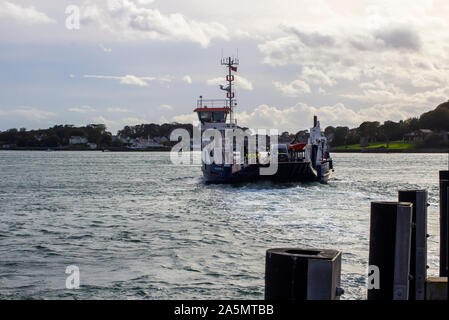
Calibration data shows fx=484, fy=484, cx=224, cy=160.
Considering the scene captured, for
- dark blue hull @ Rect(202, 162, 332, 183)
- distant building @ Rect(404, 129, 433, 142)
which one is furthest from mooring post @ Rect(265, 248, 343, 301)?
dark blue hull @ Rect(202, 162, 332, 183)

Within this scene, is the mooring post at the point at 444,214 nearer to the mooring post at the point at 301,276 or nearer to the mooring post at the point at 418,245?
the mooring post at the point at 418,245

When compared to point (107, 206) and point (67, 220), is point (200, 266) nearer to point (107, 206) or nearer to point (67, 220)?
point (67, 220)

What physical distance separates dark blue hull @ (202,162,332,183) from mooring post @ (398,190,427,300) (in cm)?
2783

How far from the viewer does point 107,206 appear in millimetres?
25641

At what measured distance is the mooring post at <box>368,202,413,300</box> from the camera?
5.64 meters

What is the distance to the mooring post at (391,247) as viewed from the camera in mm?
5645

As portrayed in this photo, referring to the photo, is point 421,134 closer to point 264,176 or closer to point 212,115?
point 264,176

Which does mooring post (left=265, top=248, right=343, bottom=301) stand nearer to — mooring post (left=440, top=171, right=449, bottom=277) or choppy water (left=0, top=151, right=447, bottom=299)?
mooring post (left=440, top=171, right=449, bottom=277)

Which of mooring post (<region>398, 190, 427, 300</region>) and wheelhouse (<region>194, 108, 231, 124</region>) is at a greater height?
wheelhouse (<region>194, 108, 231, 124</region>)

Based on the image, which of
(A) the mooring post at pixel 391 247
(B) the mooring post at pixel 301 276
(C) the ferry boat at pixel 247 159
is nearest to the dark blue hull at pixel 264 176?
(C) the ferry boat at pixel 247 159

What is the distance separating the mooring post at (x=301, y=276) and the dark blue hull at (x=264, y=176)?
29.9 meters

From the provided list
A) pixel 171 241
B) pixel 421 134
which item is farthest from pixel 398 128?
pixel 171 241
